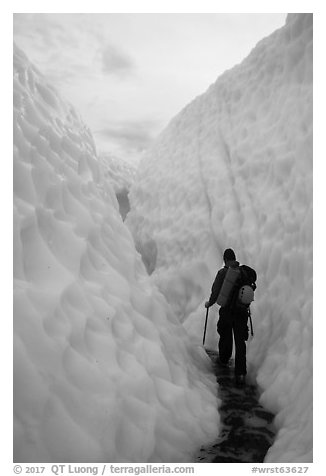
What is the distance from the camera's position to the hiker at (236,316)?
4797 millimetres

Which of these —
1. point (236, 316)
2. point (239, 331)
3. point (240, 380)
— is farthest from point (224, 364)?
point (236, 316)

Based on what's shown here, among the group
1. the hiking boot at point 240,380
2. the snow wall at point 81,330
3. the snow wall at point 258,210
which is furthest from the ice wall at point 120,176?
the hiking boot at point 240,380

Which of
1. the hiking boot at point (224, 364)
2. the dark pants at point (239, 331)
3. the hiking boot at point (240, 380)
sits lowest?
the hiking boot at point (240, 380)

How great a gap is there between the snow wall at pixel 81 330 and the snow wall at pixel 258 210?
0.97 metres

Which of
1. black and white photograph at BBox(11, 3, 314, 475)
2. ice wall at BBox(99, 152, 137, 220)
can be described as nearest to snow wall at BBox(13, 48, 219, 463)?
black and white photograph at BBox(11, 3, 314, 475)

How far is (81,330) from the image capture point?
313 centimetres

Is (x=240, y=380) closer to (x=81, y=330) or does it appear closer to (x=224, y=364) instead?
(x=224, y=364)

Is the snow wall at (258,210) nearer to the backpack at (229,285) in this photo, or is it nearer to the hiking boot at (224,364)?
the hiking boot at (224,364)

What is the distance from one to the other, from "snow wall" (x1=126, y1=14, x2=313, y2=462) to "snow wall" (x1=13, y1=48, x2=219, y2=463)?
97cm

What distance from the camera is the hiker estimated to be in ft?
15.7

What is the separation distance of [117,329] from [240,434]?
1.57 metres

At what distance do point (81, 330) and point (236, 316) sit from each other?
239 centimetres

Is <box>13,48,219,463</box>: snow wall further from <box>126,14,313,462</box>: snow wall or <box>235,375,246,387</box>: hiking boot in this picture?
<box>126,14,313,462</box>: snow wall

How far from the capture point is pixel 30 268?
10.3ft
